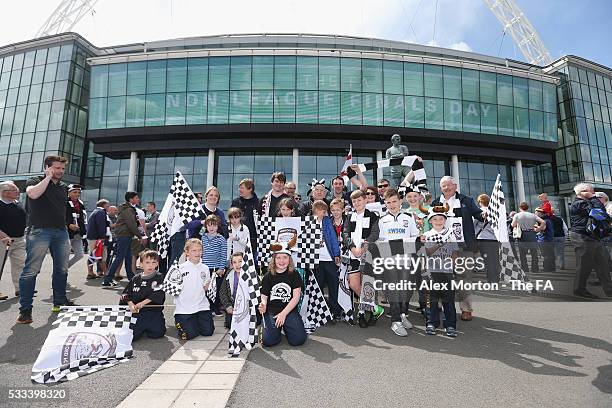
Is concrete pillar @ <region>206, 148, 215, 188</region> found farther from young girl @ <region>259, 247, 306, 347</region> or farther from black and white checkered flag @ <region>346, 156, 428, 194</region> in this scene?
young girl @ <region>259, 247, 306, 347</region>

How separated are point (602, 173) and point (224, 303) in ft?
149

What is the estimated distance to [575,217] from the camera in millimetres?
5844

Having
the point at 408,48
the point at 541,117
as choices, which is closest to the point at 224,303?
the point at 541,117

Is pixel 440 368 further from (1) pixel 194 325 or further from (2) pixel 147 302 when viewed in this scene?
(2) pixel 147 302

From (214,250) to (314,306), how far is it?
74.6 inches

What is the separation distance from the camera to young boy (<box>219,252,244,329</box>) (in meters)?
4.34

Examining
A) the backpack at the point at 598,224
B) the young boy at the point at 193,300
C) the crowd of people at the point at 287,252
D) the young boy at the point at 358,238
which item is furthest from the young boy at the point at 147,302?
the backpack at the point at 598,224

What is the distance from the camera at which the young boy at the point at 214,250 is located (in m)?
5.18

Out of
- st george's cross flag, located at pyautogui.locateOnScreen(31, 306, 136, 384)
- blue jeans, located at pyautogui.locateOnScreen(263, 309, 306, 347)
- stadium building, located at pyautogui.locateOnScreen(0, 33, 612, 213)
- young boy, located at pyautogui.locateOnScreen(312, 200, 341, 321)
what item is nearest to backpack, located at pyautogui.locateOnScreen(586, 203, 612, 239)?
young boy, located at pyautogui.locateOnScreen(312, 200, 341, 321)

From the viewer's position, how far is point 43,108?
3170cm

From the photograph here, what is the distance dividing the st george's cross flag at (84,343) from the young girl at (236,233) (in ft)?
5.80

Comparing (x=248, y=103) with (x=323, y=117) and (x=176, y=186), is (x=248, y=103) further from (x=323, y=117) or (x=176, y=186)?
(x=176, y=186)

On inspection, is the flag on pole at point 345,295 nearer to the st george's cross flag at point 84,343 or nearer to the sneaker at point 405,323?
the sneaker at point 405,323

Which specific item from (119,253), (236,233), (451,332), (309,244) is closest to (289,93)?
(119,253)
